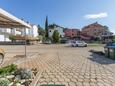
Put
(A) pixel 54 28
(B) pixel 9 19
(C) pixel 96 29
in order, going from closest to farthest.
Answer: (B) pixel 9 19, (A) pixel 54 28, (C) pixel 96 29

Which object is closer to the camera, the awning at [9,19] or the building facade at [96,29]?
the awning at [9,19]

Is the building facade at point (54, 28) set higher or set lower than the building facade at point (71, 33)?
higher

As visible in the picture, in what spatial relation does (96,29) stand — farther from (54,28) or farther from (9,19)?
(9,19)

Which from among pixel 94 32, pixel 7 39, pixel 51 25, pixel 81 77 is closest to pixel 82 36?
pixel 94 32

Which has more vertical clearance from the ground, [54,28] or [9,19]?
[54,28]

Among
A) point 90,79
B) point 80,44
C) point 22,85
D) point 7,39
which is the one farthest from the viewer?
point 7,39

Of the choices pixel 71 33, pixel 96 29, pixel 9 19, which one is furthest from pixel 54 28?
pixel 9 19

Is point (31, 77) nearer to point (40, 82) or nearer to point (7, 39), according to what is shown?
point (40, 82)

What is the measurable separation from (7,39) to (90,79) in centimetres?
5069

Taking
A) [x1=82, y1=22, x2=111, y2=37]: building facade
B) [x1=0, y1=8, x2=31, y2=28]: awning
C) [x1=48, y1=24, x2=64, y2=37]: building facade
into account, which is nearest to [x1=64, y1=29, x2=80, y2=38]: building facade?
[x1=48, y1=24, x2=64, y2=37]: building facade

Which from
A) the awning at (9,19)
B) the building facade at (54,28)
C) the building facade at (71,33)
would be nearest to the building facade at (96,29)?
the building facade at (71,33)

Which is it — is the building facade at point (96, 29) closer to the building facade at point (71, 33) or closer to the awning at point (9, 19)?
the building facade at point (71, 33)

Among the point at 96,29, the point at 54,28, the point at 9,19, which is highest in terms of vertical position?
the point at 54,28

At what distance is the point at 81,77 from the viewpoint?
7340mm
